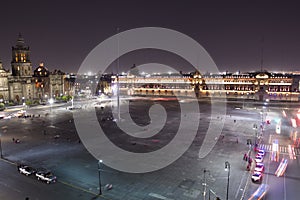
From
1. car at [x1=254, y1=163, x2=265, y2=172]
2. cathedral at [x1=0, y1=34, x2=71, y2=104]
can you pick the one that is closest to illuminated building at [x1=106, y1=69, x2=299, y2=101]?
cathedral at [x1=0, y1=34, x2=71, y2=104]

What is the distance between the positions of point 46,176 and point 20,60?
89775 millimetres

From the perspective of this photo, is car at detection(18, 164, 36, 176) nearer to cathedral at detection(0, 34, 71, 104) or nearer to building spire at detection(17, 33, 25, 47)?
cathedral at detection(0, 34, 71, 104)

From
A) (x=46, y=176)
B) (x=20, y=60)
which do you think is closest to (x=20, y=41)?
(x=20, y=60)

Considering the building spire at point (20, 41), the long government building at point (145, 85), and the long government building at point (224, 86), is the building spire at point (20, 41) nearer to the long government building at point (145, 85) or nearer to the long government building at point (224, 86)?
the long government building at point (145, 85)

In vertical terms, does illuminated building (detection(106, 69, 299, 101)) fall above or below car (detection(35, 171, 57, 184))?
above

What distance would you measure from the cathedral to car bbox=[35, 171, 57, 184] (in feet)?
250

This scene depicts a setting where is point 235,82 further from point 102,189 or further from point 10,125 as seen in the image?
point 102,189

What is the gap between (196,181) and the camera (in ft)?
90.1

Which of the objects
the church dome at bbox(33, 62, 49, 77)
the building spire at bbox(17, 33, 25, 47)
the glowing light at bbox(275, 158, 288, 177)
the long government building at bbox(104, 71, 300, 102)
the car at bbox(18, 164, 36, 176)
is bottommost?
the glowing light at bbox(275, 158, 288, 177)

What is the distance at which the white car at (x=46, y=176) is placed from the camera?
88.8 feet

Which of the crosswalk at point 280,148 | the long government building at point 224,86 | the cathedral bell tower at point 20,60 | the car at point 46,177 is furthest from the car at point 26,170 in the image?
the long government building at point 224,86

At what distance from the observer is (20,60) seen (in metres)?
101

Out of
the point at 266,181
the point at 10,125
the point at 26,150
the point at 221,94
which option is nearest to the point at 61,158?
the point at 26,150

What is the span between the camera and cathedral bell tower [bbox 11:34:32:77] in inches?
3930
